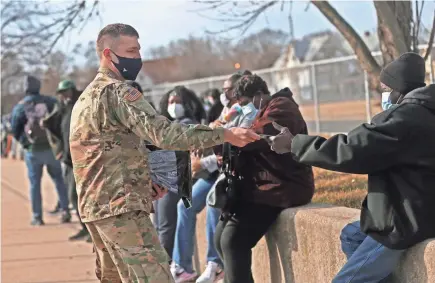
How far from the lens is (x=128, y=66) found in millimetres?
3535

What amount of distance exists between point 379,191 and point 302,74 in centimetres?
1160

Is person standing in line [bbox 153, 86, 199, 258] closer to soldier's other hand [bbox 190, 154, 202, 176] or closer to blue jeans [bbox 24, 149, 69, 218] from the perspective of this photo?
soldier's other hand [bbox 190, 154, 202, 176]

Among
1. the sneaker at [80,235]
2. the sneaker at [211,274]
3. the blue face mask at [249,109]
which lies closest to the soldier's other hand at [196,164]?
the sneaker at [211,274]

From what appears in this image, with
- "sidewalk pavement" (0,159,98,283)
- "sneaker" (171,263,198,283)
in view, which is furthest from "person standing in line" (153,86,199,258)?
"sidewalk pavement" (0,159,98,283)

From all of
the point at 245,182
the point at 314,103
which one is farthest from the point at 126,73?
the point at 314,103

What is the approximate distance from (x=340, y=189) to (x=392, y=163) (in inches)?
115

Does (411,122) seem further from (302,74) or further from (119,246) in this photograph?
(302,74)

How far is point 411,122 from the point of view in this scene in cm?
306

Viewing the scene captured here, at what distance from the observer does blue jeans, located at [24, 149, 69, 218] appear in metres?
9.84

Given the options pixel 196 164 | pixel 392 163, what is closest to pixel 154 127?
pixel 392 163

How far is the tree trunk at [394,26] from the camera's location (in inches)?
270

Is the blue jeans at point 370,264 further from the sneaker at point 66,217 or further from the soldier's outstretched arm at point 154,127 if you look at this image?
the sneaker at point 66,217

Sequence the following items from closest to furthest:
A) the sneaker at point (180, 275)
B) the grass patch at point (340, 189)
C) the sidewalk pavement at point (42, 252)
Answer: the grass patch at point (340, 189) < the sneaker at point (180, 275) < the sidewalk pavement at point (42, 252)

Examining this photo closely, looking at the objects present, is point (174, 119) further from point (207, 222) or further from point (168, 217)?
point (207, 222)
